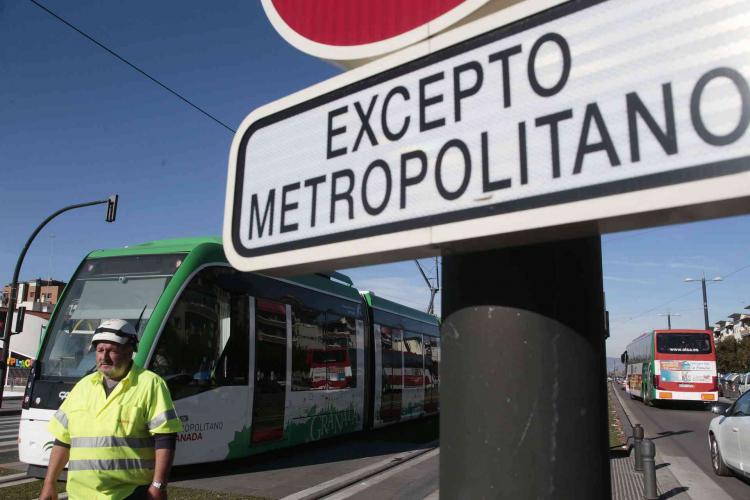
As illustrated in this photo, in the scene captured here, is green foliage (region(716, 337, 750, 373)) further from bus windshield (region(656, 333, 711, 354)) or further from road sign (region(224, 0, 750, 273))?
road sign (region(224, 0, 750, 273))

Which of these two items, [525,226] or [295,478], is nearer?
[525,226]

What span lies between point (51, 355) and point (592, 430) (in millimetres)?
8196

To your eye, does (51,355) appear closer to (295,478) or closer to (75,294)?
(75,294)

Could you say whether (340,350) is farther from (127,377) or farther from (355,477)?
(127,377)

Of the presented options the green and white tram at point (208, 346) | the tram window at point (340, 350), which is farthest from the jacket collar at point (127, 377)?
the tram window at point (340, 350)

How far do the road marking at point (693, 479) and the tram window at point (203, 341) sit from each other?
660 cm

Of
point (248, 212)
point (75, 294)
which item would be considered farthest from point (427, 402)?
point (248, 212)

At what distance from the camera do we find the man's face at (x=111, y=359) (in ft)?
10.2

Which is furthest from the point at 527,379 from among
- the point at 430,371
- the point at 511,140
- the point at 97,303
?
the point at 430,371

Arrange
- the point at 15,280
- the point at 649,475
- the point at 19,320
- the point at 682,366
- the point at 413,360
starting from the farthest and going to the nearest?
the point at 682,366 < the point at 15,280 < the point at 413,360 < the point at 19,320 < the point at 649,475

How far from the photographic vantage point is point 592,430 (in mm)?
1158

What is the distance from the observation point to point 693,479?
29.8ft

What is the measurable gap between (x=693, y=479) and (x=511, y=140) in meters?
9.96

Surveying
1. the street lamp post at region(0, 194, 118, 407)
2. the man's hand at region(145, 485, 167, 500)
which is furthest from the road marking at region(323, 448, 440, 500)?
the street lamp post at region(0, 194, 118, 407)
